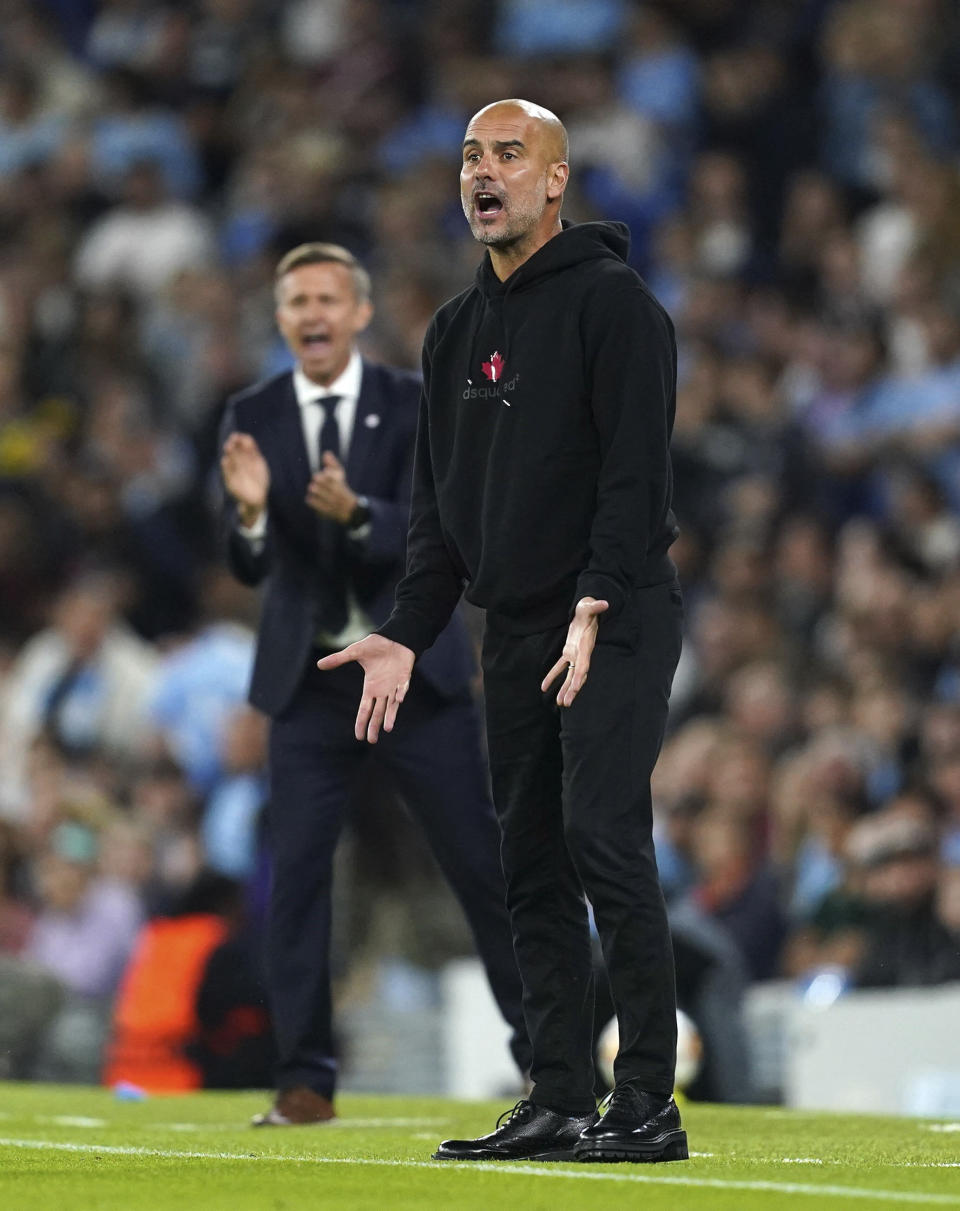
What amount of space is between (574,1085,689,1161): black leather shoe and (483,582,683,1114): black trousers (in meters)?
0.03

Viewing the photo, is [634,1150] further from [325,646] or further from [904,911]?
[904,911]

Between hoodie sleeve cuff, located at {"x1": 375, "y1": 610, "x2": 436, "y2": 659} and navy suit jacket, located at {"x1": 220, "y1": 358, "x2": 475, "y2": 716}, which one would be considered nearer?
hoodie sleeve cuff, located at {"x1": 375, "y1": 610, "x2": 436, "y2": 659}

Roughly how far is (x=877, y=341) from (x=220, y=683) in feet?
12.1

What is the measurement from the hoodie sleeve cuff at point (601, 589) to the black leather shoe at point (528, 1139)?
41.1 inches

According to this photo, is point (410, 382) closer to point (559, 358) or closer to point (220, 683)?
point (559, 358)

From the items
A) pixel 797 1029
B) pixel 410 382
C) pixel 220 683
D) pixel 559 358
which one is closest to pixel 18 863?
pixel 220 683

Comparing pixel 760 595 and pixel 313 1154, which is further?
pixel 760 595

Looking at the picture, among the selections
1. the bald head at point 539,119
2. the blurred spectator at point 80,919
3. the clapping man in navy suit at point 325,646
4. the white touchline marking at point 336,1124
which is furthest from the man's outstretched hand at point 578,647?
the blurred spectator at point 80,919

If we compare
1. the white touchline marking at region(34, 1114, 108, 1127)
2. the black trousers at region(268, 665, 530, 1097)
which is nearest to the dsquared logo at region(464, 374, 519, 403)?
the black trousers at region(268, 665, 530, 1097)

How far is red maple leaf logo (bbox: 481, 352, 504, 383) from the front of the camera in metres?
4.96

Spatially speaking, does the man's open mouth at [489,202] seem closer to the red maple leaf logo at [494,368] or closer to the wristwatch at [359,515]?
the red maple leaf logo at [494,368]

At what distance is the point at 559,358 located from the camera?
4891 millimetres

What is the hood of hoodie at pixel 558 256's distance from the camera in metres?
4.98

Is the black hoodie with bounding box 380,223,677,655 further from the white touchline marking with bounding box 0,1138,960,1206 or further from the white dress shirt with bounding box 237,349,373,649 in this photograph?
the white dress shirt with bounding box 237,349,373,649
